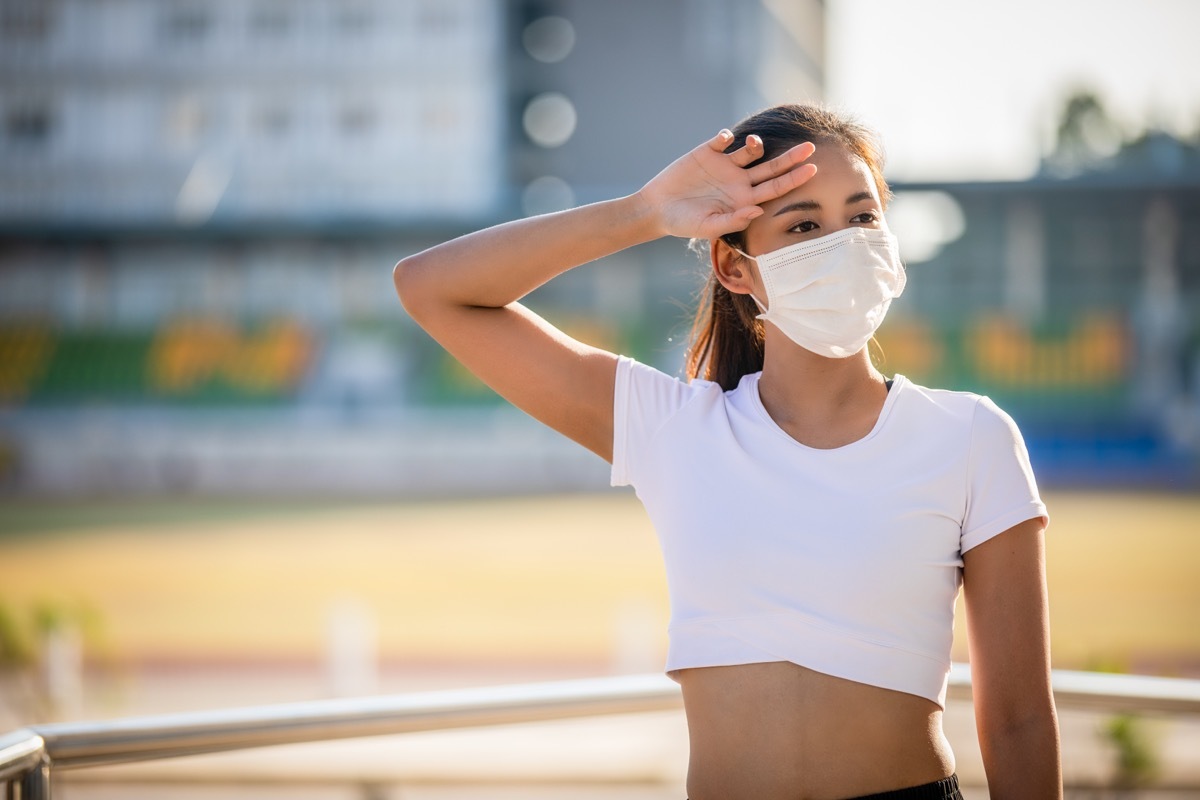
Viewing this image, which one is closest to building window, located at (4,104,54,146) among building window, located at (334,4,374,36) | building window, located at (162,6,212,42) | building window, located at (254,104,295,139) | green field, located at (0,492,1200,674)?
building window, located at (162,6,212,42)

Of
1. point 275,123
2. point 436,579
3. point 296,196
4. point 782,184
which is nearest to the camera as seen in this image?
point 782,184

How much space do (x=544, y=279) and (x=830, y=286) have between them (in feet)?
1.45

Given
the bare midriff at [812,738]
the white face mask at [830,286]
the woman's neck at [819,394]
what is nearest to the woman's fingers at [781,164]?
the white face mask at [830,286]

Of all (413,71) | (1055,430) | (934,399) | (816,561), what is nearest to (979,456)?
(934,399)

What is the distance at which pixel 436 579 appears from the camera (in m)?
15.6

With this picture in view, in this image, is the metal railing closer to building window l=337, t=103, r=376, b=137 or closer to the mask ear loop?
the mask ear loop

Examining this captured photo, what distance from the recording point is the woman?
5.15ft

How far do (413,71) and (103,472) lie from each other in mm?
18843

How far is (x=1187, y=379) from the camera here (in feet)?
102

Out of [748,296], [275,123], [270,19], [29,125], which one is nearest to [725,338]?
[748,296]

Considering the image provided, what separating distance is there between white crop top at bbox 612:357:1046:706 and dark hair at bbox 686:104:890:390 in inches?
13.9

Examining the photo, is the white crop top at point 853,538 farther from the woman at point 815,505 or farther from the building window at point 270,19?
the building window at point 270,19

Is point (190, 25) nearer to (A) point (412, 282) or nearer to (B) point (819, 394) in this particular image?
(A) point (412, 282)

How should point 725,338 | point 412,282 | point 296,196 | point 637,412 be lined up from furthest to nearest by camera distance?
point 296,196
point 725,338
point 412,282
point 637,412
